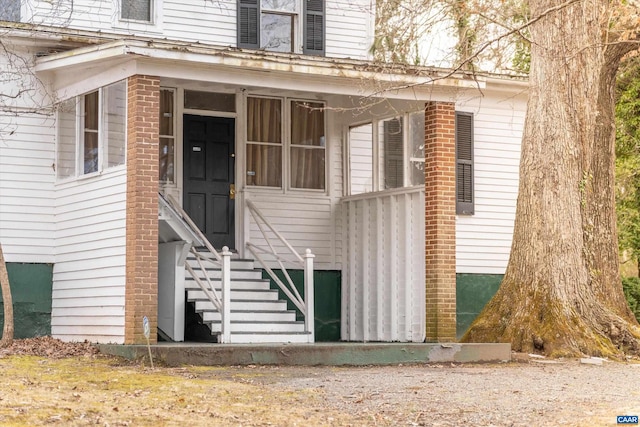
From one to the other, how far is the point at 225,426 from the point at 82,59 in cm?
808

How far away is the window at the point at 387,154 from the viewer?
18.1 m

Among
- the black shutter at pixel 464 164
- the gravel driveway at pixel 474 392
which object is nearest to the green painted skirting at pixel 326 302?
the black shutter at pixel 464 164

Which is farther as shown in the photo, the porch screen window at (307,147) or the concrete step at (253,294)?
the porch screen window at (307,147)

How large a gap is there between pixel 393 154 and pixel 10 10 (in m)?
6.50

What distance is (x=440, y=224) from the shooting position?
55.7 ft

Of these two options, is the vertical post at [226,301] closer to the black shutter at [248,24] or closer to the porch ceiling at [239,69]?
the porch ceiling at [239,69]

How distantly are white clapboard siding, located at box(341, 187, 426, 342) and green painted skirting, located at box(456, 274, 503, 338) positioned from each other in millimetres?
2149

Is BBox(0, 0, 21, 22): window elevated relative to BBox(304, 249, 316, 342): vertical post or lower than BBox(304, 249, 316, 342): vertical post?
elevated

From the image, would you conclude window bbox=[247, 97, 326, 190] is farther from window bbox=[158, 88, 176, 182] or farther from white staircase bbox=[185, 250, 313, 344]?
white staircase bbox=[185, 250, 313, 344]

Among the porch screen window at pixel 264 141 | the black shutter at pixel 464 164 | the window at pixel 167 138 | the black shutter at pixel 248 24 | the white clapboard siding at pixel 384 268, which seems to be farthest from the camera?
the black shutter at pixel 464 164

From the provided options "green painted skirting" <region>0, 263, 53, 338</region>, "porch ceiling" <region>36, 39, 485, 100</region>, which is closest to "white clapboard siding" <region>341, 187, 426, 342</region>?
"porch ceiling" <region>36, 39, 485, 100</region>

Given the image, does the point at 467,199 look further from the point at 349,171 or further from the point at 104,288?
the point at 104,288

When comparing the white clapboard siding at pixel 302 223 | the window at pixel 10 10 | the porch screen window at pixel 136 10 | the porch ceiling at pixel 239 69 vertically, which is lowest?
the white clapboard siding at pixel 302 223

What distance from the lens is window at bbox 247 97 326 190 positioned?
743 inches
